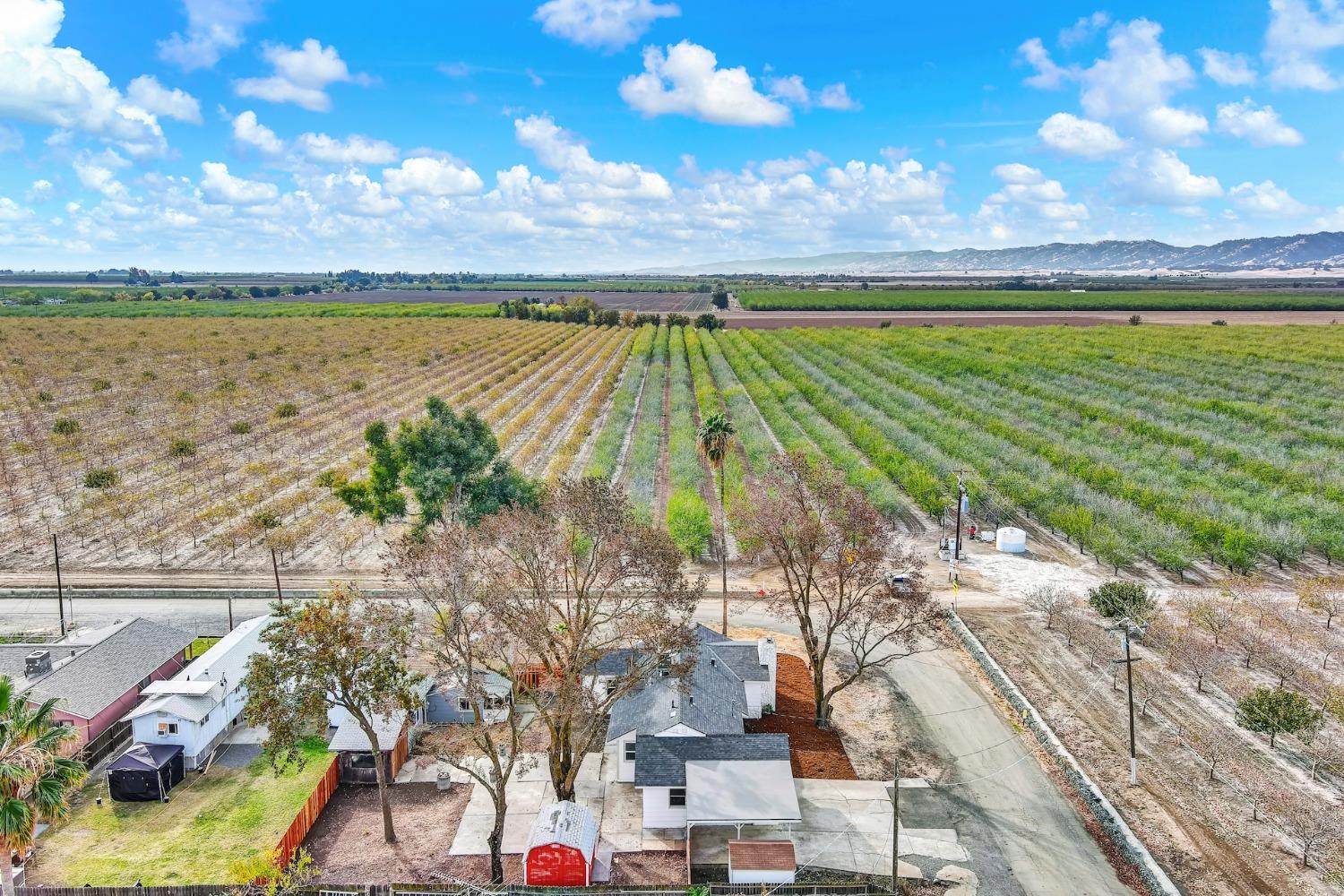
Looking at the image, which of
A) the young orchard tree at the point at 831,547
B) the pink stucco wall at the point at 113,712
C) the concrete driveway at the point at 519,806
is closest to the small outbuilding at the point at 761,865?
the concrete driveway at the point at 519,806

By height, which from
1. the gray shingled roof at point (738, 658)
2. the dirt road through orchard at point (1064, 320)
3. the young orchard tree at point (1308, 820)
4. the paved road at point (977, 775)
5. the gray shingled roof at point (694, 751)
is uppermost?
the dirt road through orchard at point (1064, 320)

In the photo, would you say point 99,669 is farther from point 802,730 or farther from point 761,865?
point 802,730

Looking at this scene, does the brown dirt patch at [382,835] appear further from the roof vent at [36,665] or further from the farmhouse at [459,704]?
the roof vent at [36,665]

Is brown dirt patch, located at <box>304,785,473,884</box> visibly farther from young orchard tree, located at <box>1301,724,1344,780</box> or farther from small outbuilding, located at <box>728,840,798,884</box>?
young orchard tree, located at <box>1301,724,1344,780</box>

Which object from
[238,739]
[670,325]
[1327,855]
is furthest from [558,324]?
[1327,855]

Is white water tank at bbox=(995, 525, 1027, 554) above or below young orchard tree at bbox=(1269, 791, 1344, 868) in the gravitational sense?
above

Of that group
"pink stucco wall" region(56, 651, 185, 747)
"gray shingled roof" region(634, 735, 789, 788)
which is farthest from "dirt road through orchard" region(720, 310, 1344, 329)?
"gray shingled roof" region(634, 735, 789, 788)
